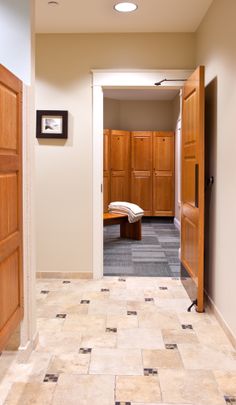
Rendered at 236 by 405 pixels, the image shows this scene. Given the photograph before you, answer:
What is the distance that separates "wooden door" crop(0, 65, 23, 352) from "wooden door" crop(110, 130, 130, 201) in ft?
19.7

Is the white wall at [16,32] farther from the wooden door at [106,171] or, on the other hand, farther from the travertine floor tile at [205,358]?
the wooden door at [106,171]

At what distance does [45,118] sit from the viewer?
4238 mm

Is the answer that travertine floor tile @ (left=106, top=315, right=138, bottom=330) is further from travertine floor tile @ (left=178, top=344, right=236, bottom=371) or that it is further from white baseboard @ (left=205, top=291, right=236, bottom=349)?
white baseboard @ (left=205, top=291, right=236, bottom=349)

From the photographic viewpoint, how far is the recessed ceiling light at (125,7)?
3429 mm

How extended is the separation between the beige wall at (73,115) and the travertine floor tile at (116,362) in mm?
1764

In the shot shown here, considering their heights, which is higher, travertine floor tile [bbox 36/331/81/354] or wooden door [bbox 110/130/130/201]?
wooden door [bbox 110/130/130/201]

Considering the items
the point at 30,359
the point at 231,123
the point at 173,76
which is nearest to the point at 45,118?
the point at 173,76

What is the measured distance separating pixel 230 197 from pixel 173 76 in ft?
5.92

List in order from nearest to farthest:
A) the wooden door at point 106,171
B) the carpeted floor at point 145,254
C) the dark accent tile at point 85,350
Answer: the dark accent tile at point 85,350 → the carpeted floor at point 145,254 → the wooden door at point 106,171

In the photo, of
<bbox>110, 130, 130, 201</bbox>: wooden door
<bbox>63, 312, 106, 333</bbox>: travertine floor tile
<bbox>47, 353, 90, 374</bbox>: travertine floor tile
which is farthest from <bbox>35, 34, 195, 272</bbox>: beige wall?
<bbox>110, 130, 130, 201</bbox>: wooden door

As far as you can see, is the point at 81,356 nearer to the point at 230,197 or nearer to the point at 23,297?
the point at 23,297

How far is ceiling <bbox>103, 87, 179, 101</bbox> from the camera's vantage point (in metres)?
7.82

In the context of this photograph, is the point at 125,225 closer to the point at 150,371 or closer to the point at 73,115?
the point at 73,115

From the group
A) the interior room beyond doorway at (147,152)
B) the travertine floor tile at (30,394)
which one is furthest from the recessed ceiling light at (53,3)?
the interior room beyond doorway at (147,152)
